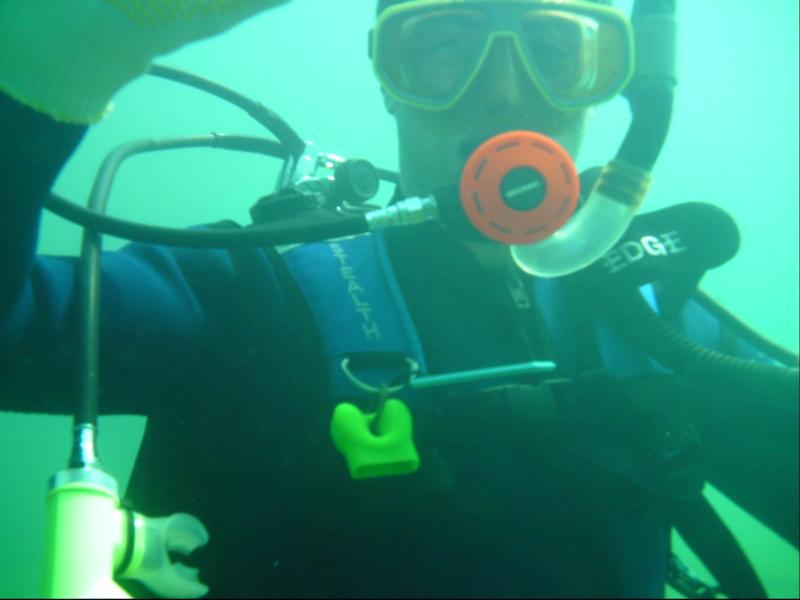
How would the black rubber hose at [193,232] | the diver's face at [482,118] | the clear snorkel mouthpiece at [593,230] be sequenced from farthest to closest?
1. the diver's face at [482,118]
2. the clear snorkel mouthpiece at [593,230]
3. the black rubber hose at [193,232]

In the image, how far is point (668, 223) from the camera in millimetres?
1878

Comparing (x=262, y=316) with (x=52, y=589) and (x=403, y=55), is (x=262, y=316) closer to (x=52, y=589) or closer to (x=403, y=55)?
(x=52, y=589)

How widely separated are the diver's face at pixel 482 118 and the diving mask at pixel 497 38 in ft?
0.10

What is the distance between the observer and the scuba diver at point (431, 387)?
1387mm

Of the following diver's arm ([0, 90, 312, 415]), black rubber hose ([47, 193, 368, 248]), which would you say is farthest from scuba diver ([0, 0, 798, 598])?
black rubber hose ([47, 193, 368, 248])

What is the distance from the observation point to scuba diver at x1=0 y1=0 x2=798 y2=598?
4.55 feet

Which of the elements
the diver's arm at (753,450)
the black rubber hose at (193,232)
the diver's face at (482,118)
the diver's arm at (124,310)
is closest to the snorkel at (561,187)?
the black rubber hose at (193,232)

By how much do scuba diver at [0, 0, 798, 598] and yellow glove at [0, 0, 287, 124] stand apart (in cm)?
3

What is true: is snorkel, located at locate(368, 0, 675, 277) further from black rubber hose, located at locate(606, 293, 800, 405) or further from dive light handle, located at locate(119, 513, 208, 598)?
dive light handle, located at locate(119, 513, 208, 598)

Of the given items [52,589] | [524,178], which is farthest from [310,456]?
[524,178]

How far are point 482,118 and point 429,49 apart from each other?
330mm

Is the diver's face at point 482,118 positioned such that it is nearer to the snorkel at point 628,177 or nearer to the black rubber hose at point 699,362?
the snorkel at point 628,177

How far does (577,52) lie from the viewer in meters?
2.07

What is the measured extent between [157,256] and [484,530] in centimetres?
97
